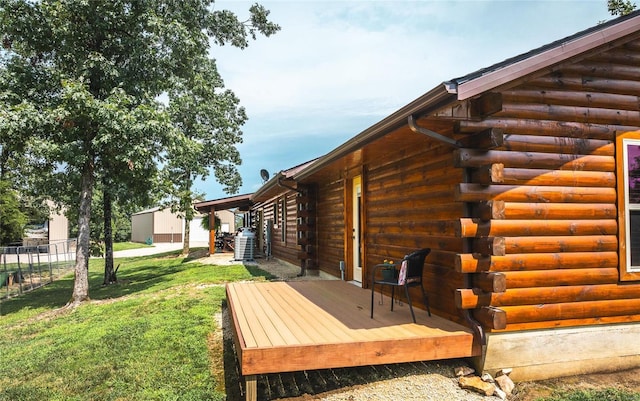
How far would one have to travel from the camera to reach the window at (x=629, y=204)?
4.11 m

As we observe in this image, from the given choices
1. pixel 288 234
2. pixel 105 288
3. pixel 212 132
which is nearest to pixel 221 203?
pixel 212 132

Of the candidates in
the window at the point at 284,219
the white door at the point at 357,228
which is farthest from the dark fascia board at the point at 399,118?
the window at the point at 284,219

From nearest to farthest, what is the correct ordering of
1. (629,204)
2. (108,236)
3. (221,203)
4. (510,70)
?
(510,70) → (629,204) → (108,236) → (221,203)

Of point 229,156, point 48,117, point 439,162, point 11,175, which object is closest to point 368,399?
point 439,162

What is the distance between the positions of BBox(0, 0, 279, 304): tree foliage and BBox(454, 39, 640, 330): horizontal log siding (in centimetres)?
696

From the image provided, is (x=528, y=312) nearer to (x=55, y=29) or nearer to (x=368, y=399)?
(x=368, y=399)

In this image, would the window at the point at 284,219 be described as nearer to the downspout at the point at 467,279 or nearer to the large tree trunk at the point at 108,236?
the large tree trunk at the point at 108,236

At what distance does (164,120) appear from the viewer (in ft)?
28.5

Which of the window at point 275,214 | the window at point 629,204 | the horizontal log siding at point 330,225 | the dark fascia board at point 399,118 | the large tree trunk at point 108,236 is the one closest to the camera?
the dark fascia board at point 399,118

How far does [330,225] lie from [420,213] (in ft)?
13.9

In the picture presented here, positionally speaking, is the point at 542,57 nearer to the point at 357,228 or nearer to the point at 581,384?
the point at 581,384

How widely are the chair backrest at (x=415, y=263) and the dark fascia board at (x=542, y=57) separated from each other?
5.57 feet

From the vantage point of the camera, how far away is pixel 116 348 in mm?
4996

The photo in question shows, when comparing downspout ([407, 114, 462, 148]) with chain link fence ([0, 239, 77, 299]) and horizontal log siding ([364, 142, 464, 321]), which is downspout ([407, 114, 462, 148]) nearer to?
horizontal log siding ([364, 142, 464, 321])
